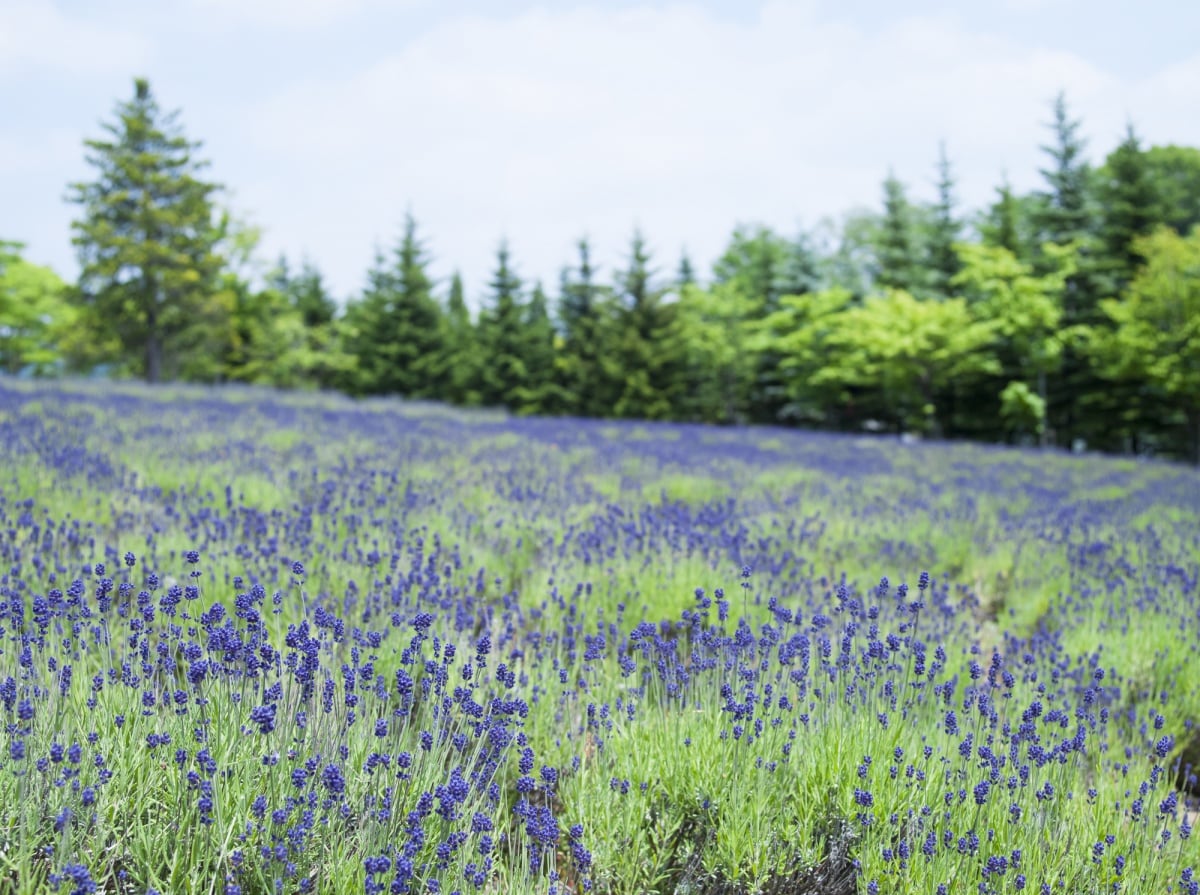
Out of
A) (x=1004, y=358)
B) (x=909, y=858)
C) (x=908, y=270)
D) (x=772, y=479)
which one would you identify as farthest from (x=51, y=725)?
(x=908, y=270)

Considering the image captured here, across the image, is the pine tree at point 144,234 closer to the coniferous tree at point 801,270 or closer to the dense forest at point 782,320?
the dense forest at point 782,320

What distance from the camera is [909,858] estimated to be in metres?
2.21

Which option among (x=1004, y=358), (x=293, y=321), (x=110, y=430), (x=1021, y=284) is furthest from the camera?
(x=293, y=321)

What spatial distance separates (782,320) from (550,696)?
30.2 meters

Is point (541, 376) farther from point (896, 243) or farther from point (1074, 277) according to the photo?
point (1074, 277)

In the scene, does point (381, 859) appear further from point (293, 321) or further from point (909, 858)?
point (293, 321)

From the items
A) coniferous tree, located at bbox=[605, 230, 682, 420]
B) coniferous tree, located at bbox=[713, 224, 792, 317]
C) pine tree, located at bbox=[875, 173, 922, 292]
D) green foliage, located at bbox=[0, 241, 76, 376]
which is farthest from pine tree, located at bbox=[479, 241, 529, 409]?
green foliage, located at bbox=[0, 241, 76, 376]

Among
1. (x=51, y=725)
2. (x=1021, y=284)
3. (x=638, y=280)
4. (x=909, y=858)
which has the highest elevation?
(x=638, y=280)

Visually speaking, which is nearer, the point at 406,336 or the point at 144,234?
the point at 144,234

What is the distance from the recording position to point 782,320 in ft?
105

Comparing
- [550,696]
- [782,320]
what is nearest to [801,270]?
[782,320]

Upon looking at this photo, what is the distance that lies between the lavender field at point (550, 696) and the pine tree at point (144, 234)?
25878mm

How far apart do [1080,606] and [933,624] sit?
137 centimetres

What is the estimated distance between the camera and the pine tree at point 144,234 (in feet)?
94.3
